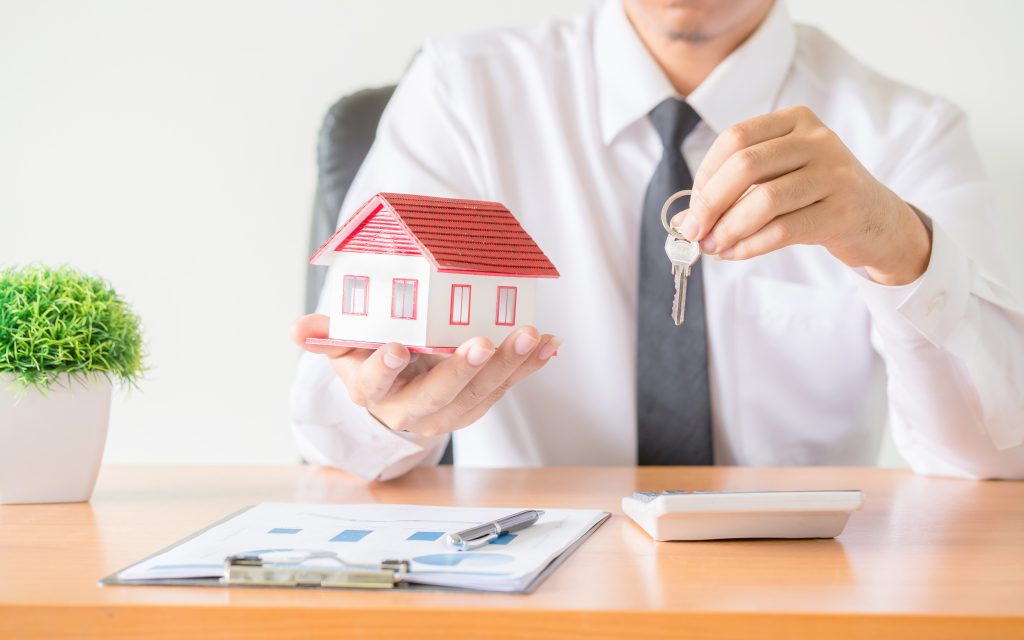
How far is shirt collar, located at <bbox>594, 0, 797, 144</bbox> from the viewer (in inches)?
55.1

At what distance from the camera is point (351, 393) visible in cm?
91

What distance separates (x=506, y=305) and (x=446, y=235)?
90 millimetres

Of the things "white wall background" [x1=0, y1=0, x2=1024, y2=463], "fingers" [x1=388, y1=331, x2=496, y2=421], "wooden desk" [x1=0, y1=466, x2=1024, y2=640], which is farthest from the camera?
"white wall background" [x1=0, y1=0, x2=1024, y2=463]

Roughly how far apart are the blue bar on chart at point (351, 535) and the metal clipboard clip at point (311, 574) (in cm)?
10

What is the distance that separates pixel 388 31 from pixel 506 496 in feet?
4.14

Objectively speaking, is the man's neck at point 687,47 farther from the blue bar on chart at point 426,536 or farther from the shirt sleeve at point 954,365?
the blue bar on chart at point 426,536

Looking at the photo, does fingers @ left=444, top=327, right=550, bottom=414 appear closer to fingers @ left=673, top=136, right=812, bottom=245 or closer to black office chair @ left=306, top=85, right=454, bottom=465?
fingers @ left=673, top=136, right=812, bottom=245

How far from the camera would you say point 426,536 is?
0.72 meters

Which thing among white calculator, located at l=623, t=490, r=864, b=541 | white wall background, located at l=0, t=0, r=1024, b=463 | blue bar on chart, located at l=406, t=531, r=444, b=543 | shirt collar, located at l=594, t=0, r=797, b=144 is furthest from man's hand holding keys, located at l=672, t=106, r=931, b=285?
white wall background, located at l=0, t=0, r=1024, b=463

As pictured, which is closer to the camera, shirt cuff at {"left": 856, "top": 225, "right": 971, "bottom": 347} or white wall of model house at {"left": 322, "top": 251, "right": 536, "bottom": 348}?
white wall of model house at {"left": 322, "top": 251, "right": 536, "bottom": 348}

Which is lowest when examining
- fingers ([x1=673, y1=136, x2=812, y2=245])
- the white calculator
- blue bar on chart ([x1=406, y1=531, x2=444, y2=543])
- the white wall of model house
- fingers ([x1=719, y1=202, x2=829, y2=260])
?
blue bar on chart ([x1=406, y1=531, x2=444, y2=543])

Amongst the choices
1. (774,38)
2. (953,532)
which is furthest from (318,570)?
(774,38)

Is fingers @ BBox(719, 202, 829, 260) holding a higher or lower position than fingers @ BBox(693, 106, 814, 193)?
lower

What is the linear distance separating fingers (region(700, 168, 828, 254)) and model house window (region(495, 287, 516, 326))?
183mm
